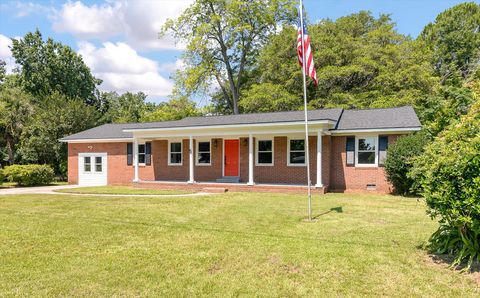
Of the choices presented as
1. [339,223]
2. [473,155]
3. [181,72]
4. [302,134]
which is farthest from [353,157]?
[181,72]

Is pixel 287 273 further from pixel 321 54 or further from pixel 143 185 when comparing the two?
pixel 321 54

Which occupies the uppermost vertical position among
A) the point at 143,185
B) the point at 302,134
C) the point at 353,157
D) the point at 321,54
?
the point at 321,54

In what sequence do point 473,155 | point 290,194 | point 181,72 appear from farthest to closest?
point 181,72 < point 290,194 < point 473,155

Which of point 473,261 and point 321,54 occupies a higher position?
point 321,54

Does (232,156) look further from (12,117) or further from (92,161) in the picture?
(12,117)

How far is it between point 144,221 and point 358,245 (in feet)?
16.5

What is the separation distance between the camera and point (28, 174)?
20.6 meters

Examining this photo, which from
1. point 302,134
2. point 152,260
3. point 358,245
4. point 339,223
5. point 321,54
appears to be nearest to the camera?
point 152,260

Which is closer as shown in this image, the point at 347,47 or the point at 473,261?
the point at 473,261

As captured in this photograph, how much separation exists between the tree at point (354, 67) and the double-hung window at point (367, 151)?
9.03 meters

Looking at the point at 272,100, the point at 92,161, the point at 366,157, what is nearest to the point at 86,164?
the point at 92,161

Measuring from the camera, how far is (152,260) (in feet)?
18.5

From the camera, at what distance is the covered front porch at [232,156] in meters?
15.9

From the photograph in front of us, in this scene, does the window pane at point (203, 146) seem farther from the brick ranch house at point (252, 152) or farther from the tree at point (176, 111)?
the tree at point (176, 111)
